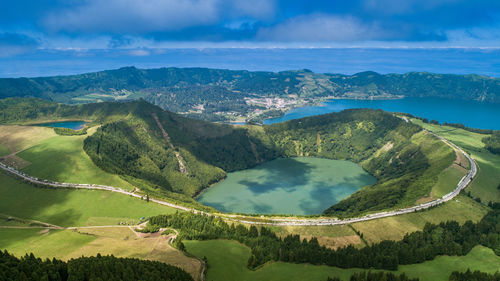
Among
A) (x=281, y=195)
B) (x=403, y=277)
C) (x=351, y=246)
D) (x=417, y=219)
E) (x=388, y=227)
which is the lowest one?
(x=281, y=195)

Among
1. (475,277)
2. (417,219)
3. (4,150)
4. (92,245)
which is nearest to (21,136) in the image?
(4,150)

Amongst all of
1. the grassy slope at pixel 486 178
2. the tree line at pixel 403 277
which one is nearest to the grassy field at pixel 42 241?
the tree line at pixel 403 277

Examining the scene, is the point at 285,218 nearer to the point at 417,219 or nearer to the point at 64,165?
the point at 417,219

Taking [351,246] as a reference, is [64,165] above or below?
above

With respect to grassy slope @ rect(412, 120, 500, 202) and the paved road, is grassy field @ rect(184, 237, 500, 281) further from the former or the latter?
grassy slope @ rect(412, 120, 500, 202)

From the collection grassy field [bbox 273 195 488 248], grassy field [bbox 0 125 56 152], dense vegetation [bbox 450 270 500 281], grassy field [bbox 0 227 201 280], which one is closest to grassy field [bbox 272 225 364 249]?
grassy field [bbox 273 195 488 248]

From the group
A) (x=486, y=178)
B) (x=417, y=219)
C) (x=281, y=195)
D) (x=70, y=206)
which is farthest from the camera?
(x=281, y=195)

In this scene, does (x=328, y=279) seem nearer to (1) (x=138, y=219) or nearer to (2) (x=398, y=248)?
(2) (x=398, y=248)
